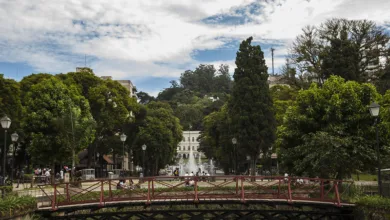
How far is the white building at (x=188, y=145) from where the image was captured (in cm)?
13600

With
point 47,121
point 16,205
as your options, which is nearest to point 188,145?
point 47,121

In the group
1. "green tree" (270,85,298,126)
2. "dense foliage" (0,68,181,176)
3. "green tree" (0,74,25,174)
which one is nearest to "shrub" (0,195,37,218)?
"dense foliage" (0,68,181,176)

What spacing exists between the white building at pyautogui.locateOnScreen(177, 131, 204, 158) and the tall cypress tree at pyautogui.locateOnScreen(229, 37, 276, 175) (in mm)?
88643

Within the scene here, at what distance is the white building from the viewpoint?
136000 millimetres

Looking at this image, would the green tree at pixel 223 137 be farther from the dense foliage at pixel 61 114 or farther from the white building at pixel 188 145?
the white building at pixel 188 145

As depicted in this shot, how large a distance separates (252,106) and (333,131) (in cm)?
1687

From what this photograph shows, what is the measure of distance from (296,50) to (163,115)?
21991 millimetres

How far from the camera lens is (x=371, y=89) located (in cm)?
2814

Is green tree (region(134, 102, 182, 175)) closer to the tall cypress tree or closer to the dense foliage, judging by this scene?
the dense foliage

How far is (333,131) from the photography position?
27672 mm

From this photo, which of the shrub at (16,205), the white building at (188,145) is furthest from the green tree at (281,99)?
the white building at (188,145)

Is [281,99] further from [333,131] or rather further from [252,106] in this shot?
[333,131]

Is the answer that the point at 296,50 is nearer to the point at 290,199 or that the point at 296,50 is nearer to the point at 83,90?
the point at 83,90

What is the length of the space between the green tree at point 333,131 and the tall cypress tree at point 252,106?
43.7 ft
